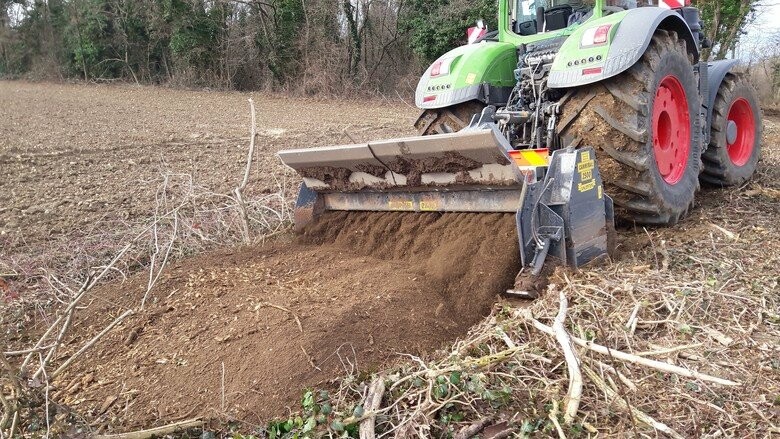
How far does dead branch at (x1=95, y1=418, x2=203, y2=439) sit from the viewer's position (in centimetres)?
257

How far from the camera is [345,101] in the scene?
66.8ft

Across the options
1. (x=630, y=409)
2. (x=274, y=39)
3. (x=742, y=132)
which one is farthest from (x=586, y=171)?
(x=274, y=39)

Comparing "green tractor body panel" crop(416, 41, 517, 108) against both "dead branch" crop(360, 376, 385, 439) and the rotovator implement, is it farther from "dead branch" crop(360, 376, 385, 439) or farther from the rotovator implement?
"dead branch" crop(360, 376, 385, 439)

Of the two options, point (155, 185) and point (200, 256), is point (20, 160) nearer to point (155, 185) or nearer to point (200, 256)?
point (155, 185)

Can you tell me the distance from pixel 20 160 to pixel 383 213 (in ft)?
22.3

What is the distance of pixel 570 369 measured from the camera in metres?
2.69

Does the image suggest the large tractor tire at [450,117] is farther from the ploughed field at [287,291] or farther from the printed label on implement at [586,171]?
the printed label on implement at [586,171]

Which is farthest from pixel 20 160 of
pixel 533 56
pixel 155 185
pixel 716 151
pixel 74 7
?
pixel 74 7

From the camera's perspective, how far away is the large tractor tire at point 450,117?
5.10m

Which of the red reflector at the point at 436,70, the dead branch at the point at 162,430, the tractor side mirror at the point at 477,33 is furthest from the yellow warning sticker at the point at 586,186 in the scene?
the tractor side mirror at the point at 477,33

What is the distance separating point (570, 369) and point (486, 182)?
1.48 m

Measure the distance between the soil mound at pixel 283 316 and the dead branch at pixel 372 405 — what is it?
27 cm

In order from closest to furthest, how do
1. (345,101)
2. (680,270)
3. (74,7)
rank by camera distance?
(680,270)
(345,101)
(74,7)

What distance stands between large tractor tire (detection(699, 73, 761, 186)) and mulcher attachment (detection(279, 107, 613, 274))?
2320 mm
